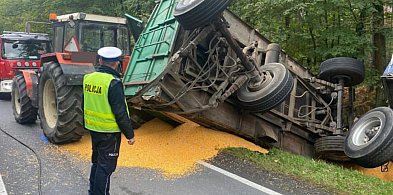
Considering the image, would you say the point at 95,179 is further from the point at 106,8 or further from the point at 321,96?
the point at 106,8

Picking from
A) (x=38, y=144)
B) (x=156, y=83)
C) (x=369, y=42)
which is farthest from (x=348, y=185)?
(x=369, y=42)

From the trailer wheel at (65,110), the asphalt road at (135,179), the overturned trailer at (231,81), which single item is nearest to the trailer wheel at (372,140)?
the overturned trailer at (231,81)

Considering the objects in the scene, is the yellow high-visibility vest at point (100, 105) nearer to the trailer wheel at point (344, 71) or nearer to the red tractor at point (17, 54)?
the trailer wheel at point (344, 71)

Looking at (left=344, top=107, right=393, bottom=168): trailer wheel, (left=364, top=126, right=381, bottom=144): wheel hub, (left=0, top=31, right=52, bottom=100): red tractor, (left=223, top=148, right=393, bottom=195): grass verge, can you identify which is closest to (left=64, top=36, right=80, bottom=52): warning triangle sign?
(left=223, top=148, right=393, bottom=195): grass verge

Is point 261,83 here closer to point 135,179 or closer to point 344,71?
point 344,71

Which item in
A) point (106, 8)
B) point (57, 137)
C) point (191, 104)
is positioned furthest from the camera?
point (106, 8)

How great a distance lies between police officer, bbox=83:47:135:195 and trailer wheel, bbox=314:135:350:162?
4.52 metres

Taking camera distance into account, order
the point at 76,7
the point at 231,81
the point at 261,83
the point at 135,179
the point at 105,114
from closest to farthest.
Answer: the point at 105,114, the point at 135,179, the point at 231,81, the point at 261,83, the point at 76,7

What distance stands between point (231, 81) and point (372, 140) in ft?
7.35

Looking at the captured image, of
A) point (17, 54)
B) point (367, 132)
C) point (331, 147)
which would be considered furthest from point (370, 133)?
point (17, 54)

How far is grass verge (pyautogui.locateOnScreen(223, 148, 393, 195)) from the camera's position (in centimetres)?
519

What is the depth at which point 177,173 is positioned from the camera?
223 inches

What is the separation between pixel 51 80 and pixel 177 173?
3.12m

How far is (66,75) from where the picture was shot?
6754mm
